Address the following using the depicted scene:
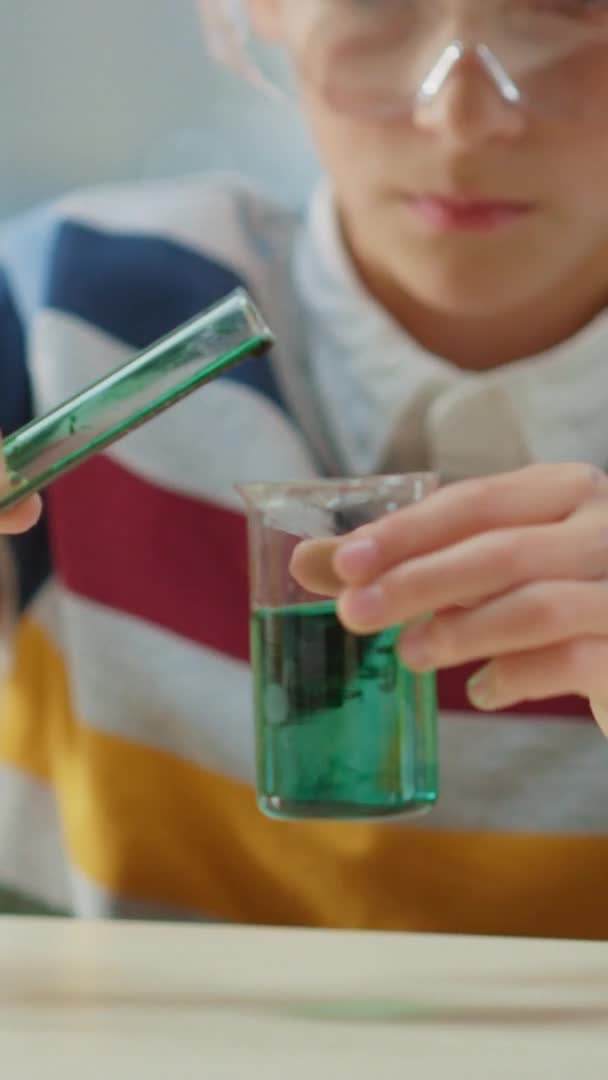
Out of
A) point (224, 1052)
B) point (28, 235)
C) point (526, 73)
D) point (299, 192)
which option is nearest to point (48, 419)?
point (224, 1052)

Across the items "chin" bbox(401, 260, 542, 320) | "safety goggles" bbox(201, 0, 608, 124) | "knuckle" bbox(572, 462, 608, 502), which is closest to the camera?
"knuckle" bbox(572, 462, 608, 502)

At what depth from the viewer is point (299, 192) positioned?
1598 millimetres

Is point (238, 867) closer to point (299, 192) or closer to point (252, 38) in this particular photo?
point (252, 38)

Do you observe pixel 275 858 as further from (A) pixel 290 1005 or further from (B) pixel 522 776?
(A) pixel 290 1005

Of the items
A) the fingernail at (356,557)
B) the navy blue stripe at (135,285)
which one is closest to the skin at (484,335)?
the fingernail at (356,557)

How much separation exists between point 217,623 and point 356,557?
0.49 meters

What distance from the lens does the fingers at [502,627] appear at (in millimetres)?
584

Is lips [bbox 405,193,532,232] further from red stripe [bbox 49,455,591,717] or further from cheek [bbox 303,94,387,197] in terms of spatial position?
red stripe [bbox 49,455,591,717]

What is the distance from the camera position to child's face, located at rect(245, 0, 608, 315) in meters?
0.86

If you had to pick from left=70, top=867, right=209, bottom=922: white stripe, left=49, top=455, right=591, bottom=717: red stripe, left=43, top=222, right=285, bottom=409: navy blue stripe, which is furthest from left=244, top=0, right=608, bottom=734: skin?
left=70, top=867, right=209, bottom=922: white stripe

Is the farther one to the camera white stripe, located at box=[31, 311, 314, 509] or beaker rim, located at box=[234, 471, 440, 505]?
white stripe, located at box=[31, 311, 314, 509]

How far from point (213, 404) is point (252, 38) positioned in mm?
313

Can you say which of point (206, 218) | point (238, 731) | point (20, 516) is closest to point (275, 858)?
point (238, 731)

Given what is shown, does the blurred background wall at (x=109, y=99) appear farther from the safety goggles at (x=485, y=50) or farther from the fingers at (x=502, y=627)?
the fingers at (x=502, y=627)
